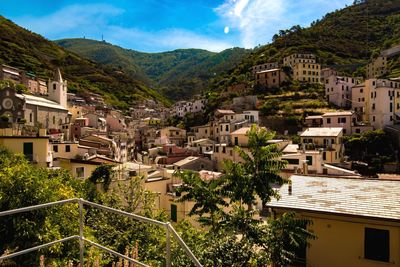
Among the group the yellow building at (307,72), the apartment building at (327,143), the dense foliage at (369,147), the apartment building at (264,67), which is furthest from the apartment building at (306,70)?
the apartment building at (327,143)

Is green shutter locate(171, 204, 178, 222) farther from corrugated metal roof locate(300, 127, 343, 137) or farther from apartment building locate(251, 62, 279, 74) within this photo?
apartment building locate(251, 62, 279, 74)

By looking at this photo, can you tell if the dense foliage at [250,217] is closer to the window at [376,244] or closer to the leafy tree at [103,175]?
the window at [376,244]

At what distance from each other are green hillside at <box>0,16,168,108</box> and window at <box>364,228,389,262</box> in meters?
103

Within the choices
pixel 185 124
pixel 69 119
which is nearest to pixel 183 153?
pixel 69 119

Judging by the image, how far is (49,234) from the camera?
1086cm

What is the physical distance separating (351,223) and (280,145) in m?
31.9

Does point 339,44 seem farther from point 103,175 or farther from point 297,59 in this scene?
point 103,175

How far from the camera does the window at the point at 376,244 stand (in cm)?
959

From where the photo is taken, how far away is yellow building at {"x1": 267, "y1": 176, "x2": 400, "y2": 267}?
9531mm

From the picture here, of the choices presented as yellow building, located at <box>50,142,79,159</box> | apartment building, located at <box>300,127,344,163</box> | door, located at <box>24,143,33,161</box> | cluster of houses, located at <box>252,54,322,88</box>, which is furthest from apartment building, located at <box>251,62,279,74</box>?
door, located at <box>24,143,33,161</box>

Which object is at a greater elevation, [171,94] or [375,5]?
[375,5]

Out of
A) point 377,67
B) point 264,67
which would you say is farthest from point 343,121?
point 264,67

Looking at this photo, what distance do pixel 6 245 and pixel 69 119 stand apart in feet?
150

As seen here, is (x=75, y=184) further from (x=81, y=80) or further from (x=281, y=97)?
(x=81, y=80)
